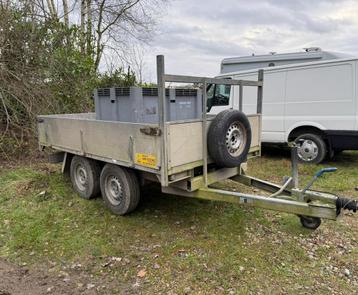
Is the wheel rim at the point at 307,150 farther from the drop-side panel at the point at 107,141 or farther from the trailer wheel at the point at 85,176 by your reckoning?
the drop-side panel at the point at 107,141

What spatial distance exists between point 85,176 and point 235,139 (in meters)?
2.24

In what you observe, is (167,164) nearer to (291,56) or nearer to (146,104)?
(146,104)

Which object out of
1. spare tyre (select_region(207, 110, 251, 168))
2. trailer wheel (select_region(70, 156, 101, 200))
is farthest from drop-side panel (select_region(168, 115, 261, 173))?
trailer wheel (select_region(70, 156, 101, 200))

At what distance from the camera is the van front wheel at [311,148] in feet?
20.7

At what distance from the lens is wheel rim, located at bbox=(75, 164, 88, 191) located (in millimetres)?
Answer: 4533

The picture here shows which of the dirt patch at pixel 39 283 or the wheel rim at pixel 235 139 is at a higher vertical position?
the wheel rim at pixel 235 139

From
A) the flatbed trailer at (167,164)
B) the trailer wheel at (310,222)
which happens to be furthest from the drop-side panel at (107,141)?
the trailer wheel at (310,222)

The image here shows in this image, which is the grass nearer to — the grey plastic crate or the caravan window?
the grey plastic crate

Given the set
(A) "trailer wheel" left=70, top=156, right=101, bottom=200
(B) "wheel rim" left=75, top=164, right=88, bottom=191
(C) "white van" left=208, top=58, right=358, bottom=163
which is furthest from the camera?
(C) "white van" left=208, top=58, right=358, bottom=163

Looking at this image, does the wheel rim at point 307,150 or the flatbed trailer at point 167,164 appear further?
the wheel rim at point 307,150

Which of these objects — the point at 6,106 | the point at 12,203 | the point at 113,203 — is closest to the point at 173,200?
the point at 113,203

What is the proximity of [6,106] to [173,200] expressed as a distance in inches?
183

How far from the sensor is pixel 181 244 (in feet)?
10.7

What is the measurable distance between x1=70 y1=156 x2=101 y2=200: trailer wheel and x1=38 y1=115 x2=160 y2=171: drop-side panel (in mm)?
227
